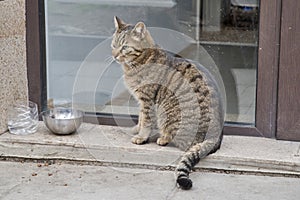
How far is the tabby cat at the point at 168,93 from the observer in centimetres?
441

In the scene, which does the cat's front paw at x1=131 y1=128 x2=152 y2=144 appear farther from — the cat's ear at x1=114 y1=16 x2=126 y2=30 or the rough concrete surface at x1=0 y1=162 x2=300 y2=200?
the cat's ear at x1=114 y1=16 x2=126 y2=30

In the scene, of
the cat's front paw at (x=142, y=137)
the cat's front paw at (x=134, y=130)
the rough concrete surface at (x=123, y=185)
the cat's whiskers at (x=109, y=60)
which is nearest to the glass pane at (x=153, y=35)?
the cat's whiskers at (x=109, y=60)

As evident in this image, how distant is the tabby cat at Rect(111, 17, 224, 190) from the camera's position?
441 centimetres

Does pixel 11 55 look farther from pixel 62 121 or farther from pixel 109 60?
pixel 109 60

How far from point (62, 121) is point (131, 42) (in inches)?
26.8

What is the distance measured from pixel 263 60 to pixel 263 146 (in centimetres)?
54

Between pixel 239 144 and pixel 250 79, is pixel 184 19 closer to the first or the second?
pixel 250 79

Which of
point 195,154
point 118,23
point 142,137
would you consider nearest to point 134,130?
point 142,137

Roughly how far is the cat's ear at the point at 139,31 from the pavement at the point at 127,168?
665mm

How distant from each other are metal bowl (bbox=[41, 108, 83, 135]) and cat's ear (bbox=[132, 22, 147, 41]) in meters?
0.68

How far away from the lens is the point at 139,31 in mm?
4492

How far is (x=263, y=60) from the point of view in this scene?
4551mm

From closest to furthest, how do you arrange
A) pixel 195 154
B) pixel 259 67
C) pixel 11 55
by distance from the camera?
pixel 195 154, pixel 259 67, pixel 11 55

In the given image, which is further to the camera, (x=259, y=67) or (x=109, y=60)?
(x=109, y=60)
